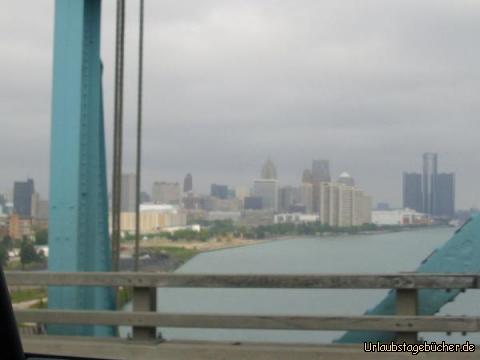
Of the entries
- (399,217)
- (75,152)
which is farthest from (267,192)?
(75,152)

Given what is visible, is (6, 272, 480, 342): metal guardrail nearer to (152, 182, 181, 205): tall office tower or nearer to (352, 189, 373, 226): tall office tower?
(352, 189, 373, 226): tall office tower

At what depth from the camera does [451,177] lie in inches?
328

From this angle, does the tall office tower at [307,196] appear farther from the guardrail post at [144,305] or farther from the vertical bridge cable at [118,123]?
the guardrail post at [144,305]

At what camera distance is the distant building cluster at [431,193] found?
833 centimetres

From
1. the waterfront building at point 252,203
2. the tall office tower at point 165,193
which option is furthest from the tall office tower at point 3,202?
the waterfront building at point 252,203

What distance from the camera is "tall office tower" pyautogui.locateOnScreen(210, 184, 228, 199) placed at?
9219mm

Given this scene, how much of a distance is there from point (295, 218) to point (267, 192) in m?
0.61

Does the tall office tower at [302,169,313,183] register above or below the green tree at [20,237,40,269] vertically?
above

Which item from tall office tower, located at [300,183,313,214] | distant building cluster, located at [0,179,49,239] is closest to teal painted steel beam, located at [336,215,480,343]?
tall office tower, located at [300,183,313,214]

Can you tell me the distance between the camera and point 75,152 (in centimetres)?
778

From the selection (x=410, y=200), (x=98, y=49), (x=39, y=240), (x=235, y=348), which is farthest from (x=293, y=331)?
(x=98, y=49)

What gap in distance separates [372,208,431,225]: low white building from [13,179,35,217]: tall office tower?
3855mm

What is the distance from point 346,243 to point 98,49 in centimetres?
340

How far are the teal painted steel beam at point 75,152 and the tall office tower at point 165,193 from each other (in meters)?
1.10
